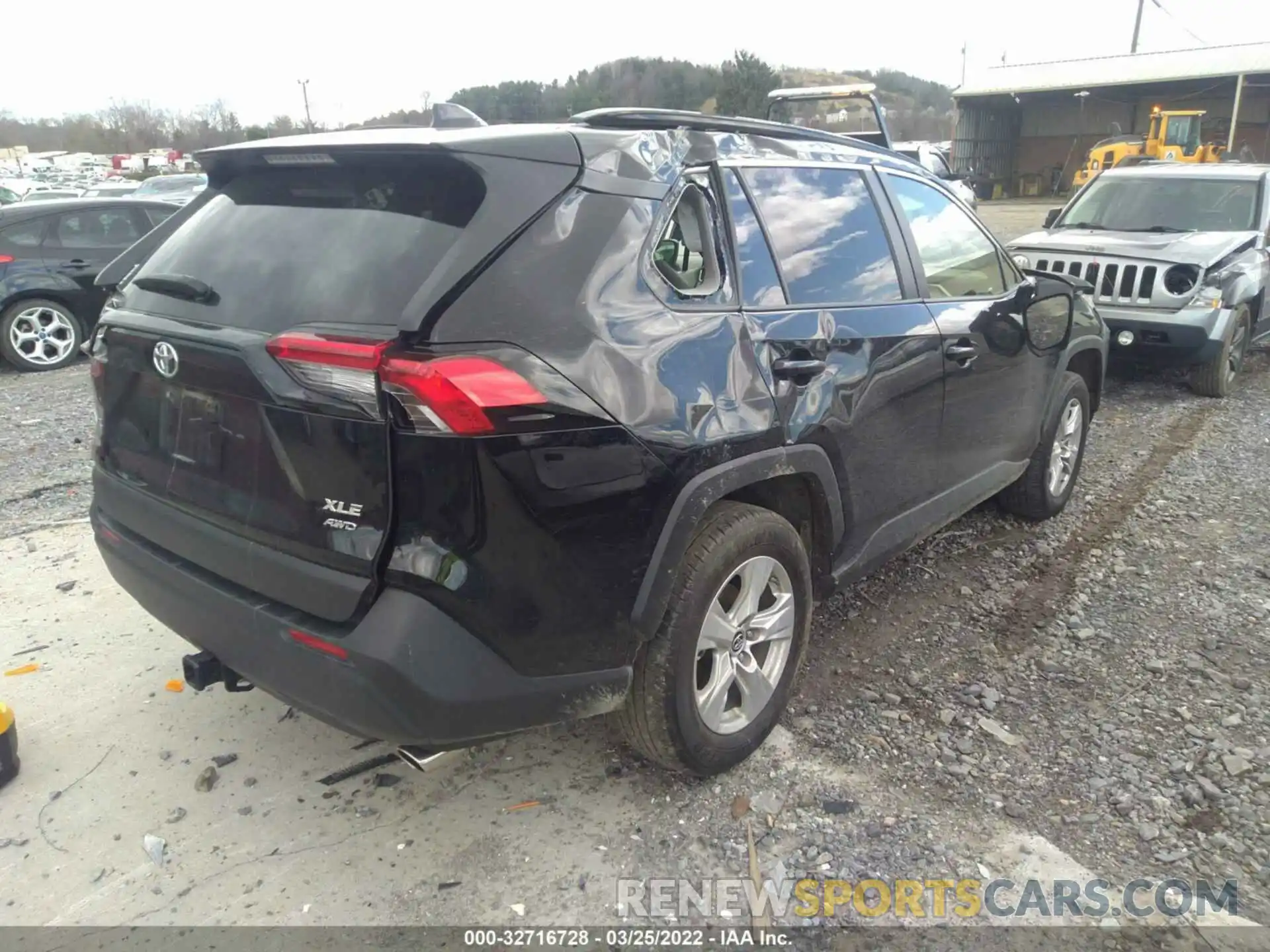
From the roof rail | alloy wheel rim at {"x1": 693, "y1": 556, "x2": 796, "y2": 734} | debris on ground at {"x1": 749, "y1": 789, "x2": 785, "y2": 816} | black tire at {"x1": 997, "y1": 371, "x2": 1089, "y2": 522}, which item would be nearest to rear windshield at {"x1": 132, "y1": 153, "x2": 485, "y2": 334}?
the roof rail

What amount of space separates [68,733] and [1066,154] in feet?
154

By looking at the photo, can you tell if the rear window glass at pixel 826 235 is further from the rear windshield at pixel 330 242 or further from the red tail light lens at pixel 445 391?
the red tail light lens at pixel 445 391

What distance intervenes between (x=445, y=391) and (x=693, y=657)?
3.54 feet

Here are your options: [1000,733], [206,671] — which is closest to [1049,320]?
[1000,733]

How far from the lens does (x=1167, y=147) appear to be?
1148 inches

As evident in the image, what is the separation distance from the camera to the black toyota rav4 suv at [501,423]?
82.7 inches

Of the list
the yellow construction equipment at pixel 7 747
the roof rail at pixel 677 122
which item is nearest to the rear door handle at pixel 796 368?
the roof rail at pixel 677 122

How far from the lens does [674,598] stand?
2545 millimetres

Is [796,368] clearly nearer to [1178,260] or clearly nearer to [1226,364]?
[1178,260]

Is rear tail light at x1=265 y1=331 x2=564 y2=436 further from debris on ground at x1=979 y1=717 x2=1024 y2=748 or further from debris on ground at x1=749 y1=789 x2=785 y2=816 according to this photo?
debris on ground at x1=979 y1=717 x2=1024 y2=748

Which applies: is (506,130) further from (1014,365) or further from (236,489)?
(1014,365)

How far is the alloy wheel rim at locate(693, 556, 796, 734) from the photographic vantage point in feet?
8.96

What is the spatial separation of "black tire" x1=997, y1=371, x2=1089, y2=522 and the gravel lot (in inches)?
22.6

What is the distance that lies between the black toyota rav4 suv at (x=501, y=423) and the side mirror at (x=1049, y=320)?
1.39 m
